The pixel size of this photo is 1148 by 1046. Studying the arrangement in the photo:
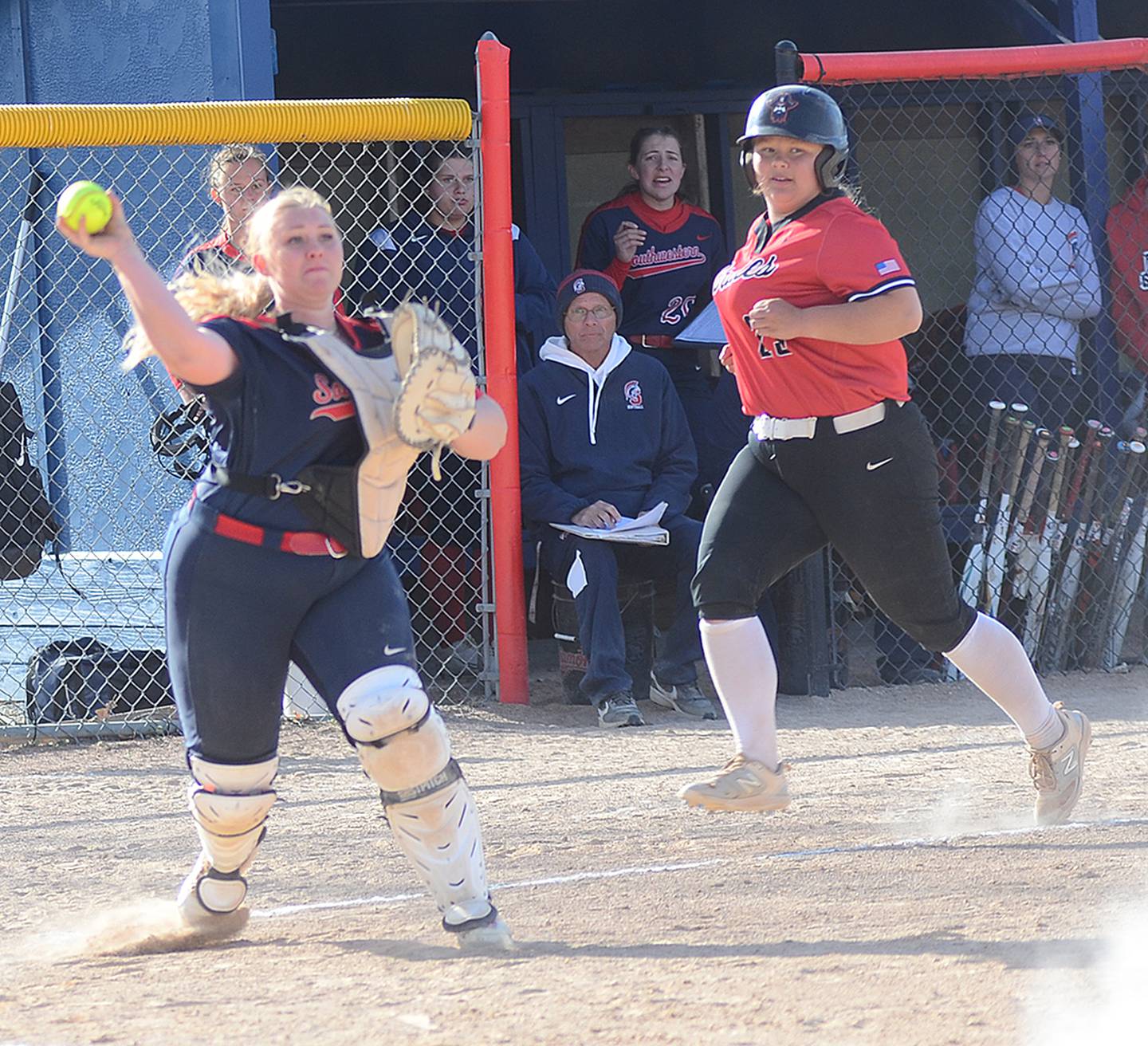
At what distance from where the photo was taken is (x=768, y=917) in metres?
3.51

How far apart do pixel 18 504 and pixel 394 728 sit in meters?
3.86

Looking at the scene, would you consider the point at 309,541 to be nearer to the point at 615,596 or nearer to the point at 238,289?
the point at 238,289

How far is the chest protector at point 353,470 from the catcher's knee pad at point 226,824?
1.75ft

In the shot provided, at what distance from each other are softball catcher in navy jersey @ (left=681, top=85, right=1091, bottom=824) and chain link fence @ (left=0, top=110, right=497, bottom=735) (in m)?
Answer: 2.47

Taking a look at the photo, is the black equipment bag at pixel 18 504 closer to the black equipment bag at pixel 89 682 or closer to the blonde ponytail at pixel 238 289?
the black equipment bag at pixel 89 682

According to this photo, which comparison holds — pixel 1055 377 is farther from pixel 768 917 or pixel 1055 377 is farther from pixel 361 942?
pixel 361 942

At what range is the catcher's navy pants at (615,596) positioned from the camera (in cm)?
625

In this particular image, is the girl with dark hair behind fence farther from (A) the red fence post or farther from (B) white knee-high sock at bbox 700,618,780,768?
(B) white knee-high sock at bbox 700,618,780,768

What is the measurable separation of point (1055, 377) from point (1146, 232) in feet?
2.77

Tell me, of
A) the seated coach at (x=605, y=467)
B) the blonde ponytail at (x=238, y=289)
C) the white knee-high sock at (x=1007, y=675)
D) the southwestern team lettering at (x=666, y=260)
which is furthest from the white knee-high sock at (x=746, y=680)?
the southwestern team lettering at (x=666, y=260)

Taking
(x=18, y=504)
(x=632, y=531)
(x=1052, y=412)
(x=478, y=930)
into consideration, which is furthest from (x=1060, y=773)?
(x=18, y=504)

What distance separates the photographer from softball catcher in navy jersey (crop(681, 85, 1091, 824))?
3963 mm

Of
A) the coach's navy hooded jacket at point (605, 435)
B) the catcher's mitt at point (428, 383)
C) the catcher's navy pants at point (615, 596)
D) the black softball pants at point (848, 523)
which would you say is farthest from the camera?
the coach's navy hooded jacket at point (605, 435)

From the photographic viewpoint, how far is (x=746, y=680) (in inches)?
161
